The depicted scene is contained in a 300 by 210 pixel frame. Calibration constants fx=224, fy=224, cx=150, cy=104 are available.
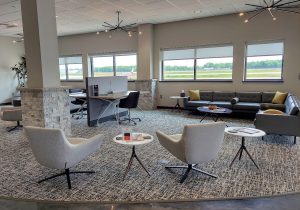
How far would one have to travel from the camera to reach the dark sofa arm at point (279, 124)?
425 cm

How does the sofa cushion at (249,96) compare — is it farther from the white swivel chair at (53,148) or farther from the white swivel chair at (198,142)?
the white swivel chair at (53,148)

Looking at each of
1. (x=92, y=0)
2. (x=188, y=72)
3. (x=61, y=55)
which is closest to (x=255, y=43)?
(x=188, y=72)

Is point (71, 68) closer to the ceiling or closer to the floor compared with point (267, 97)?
closer to the ceiling

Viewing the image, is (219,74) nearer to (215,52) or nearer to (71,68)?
(215,52)

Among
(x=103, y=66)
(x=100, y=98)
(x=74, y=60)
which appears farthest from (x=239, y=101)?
(x=74, y=60)

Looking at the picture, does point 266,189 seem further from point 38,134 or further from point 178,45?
point 178,45

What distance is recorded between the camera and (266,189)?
8.96ft

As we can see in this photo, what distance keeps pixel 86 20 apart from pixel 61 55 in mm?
4111

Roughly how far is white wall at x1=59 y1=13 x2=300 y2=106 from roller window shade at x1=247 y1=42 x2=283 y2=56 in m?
0.20

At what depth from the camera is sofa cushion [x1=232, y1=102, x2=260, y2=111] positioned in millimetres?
6250

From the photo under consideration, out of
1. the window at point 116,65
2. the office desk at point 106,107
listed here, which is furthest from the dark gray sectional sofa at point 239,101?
the window at point 116,65

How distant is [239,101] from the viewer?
6.91 meters

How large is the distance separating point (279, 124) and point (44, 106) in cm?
Answer: 464

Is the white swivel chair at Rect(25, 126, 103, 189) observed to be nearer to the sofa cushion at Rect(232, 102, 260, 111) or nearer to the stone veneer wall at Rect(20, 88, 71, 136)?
the stone veneer wall at Rect(20, 88, 71, 136)
